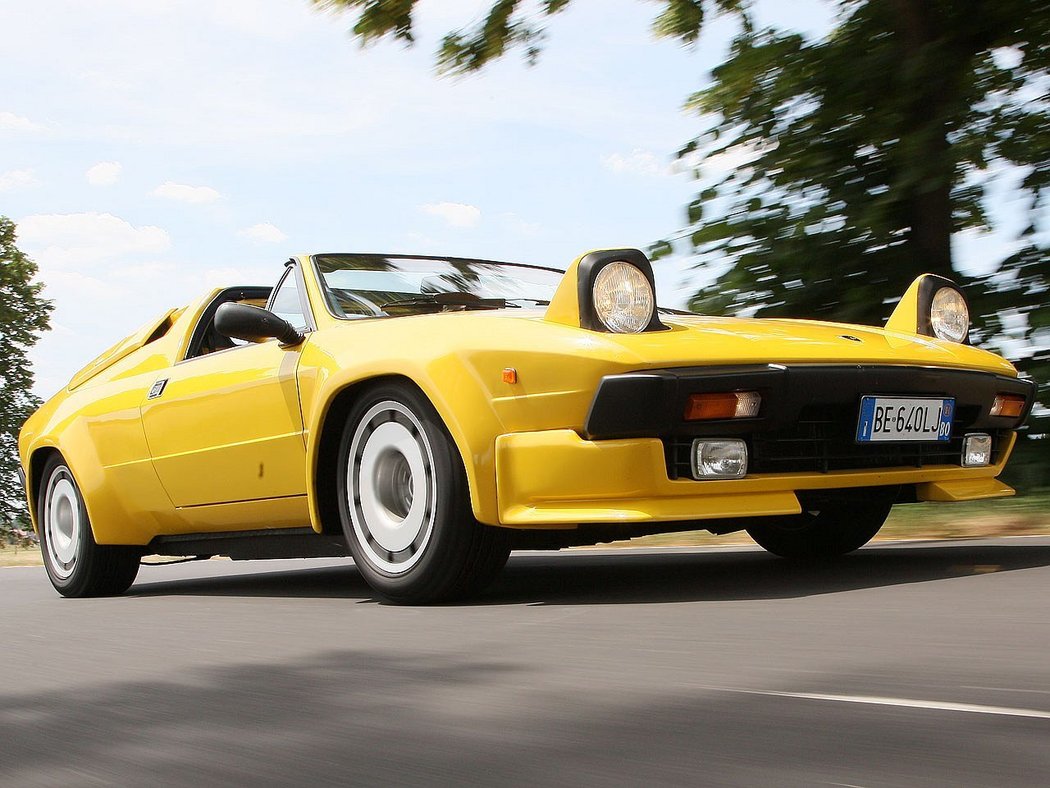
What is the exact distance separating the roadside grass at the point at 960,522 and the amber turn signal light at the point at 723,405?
8.59 ft

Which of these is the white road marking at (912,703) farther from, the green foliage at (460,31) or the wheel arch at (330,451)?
the green foliage at (460,31)

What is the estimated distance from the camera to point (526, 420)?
13.3ft

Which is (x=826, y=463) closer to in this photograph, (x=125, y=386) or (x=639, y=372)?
(x=639, y=372)

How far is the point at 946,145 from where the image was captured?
8117mm

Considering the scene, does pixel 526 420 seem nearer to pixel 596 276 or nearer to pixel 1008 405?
pixel 596 276

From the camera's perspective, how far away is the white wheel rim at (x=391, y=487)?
432cm

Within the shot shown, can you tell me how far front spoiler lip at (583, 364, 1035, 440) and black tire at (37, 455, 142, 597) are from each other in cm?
308

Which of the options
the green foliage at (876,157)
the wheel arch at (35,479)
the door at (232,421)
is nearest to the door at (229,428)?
the door at (232,421)

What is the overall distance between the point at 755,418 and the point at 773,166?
5081 mm

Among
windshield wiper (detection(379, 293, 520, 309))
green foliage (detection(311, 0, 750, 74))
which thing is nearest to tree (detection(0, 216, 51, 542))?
green foliage (detection(311, 0, 750, 74))

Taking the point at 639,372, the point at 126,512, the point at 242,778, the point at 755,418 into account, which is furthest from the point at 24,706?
the point at 126,512

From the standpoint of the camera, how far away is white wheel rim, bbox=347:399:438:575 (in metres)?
4.32

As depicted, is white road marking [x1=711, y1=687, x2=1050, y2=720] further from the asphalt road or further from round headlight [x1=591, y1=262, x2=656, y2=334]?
round headlight [x1=591, y1=262, x2=656, y2=334]

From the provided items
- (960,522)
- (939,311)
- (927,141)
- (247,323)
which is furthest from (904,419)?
(927,141)
